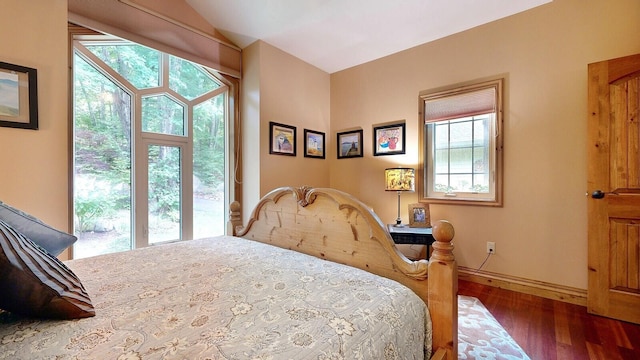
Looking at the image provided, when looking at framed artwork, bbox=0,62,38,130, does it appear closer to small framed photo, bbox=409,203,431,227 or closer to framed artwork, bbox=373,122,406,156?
framed artwork, bbox=373,122,406,156

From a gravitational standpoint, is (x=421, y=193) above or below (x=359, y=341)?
above

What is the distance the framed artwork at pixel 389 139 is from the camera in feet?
10.1

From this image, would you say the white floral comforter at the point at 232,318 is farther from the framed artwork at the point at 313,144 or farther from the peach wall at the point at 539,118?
the framed artwork at the point at 313,144

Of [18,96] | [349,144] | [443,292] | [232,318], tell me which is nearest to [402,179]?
[349,144]

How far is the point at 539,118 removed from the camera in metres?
2.30

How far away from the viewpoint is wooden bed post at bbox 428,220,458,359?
94 centimetres

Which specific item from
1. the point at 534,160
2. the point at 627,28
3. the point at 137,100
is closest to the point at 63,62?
the point at 137,100

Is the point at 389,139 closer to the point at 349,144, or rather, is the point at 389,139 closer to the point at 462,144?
the point at 349,144

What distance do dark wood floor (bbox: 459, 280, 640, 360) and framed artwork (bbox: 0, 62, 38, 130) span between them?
11.7ft

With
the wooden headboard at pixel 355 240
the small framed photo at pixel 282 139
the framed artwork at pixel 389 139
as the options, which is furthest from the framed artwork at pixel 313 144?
the wooden headboard at pixel 355 240

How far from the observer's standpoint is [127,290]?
0.96 meters

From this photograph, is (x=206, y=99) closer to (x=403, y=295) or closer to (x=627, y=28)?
(x=403, y=295)

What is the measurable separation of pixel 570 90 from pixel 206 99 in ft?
11.3

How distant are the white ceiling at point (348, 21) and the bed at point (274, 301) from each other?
2.01 meters
